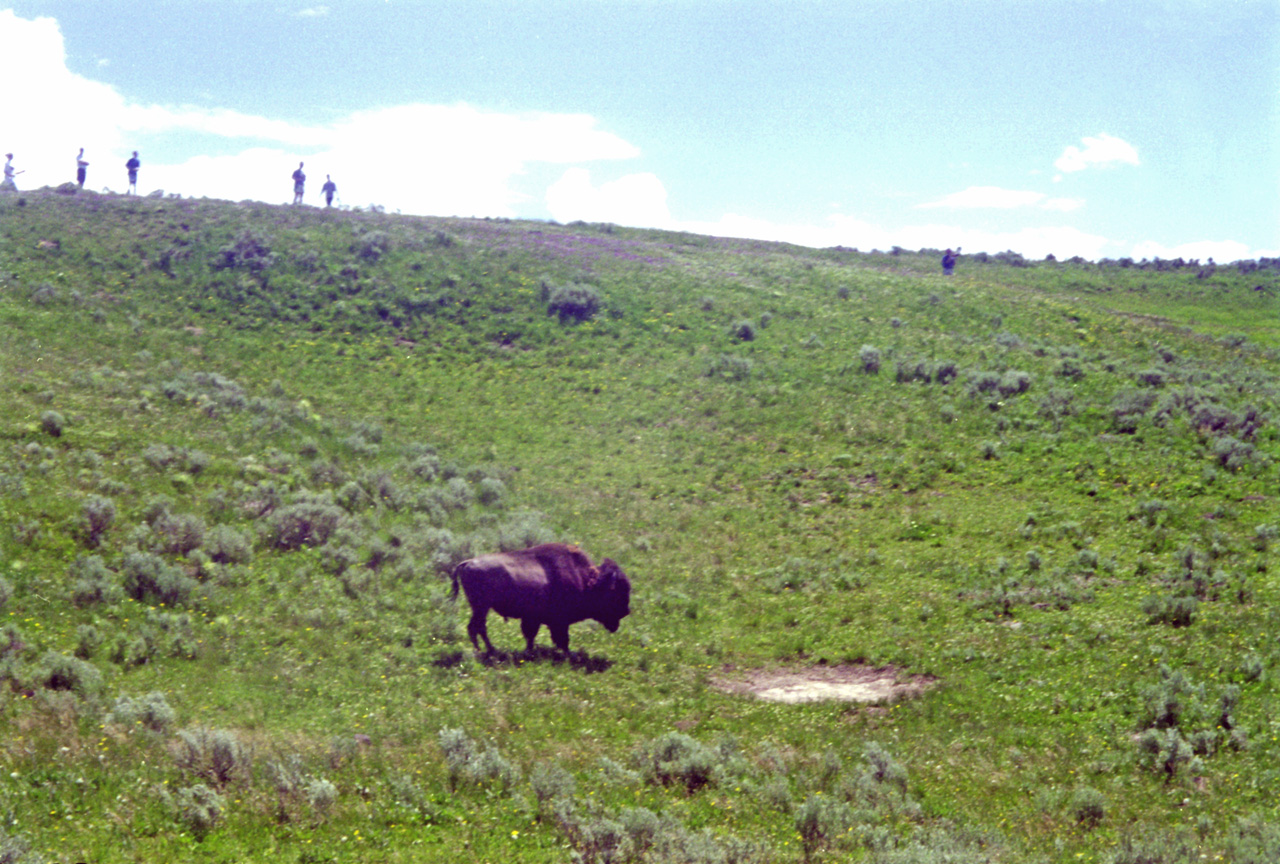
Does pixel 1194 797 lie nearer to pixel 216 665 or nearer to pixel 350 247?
pixel 216 665

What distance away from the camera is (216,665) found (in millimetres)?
13414

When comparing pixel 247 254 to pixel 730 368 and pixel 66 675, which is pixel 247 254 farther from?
pixel 66 675

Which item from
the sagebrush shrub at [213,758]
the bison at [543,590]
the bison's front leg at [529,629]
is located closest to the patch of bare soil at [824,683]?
the bison at [543,590]

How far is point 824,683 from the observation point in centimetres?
1547

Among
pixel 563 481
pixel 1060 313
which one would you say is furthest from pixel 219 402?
pixel 1060 313

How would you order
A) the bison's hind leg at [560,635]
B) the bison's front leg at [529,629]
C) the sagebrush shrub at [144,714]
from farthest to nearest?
the bison's hind leg at [560,635], the bison's front leg at [529,629], the sagebrush shrub at [144,714]

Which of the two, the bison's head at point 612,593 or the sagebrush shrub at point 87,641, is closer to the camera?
the sagebrush shrub at point 87,641

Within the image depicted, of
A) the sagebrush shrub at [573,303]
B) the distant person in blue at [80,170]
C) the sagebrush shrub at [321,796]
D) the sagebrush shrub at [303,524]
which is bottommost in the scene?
the sagebrush shrub at [321,796]

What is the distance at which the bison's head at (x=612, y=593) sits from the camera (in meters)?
16.2

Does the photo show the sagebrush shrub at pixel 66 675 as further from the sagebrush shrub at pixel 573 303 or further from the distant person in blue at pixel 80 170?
the distant person in blue at pixel 80 170

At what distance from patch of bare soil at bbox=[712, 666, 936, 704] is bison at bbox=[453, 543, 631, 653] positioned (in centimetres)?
253

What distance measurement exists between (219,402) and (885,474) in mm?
20485

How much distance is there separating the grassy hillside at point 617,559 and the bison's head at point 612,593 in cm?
104

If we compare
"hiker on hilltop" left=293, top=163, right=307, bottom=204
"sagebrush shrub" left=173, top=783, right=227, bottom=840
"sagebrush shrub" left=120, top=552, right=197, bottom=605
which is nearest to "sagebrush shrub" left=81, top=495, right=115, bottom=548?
"sagebrush shrub" left=120, top=552, right=197, bottom=605
